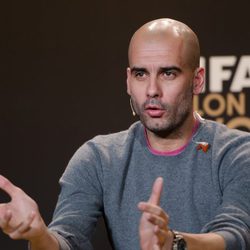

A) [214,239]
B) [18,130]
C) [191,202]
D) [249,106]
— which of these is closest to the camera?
[214,239]

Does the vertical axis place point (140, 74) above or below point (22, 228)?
above

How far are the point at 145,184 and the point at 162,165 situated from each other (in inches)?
2.9

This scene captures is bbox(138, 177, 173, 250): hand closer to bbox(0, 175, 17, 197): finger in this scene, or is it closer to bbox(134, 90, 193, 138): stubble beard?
bbox(0, 175, 17, 197): finger

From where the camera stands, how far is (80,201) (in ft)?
6.73

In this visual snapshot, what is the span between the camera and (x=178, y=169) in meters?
2.08

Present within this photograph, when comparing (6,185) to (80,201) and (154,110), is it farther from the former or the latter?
(154,110)

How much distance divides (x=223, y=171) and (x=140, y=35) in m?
0.45

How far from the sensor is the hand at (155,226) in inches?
61.1

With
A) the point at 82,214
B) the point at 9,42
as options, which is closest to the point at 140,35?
the point at 82,214

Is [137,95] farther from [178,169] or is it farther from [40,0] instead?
[40,0]

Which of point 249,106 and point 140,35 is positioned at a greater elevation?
point 140,35

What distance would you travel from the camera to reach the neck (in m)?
2.12

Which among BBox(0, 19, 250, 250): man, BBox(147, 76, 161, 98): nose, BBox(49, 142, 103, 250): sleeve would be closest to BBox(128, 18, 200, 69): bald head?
BBox(0, 19, 250, 250): man

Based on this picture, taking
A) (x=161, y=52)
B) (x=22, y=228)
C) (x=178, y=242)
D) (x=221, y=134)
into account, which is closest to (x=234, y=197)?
(x=221, y=134)
